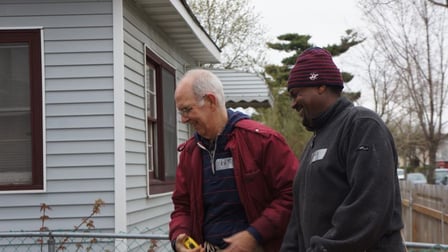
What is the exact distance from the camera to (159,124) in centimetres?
924

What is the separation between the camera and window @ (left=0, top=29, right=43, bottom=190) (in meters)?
6.98

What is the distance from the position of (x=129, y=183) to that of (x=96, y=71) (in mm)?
1198

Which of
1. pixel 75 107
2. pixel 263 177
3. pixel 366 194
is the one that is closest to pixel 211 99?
pixel 263 177

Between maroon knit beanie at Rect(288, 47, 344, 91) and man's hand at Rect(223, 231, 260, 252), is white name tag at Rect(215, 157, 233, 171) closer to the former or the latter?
man's hand at Rect(223, 231, 260, 252)

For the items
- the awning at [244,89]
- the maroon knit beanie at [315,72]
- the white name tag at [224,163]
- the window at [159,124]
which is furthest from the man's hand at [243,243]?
the awning at [244,89]

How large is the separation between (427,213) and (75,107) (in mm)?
6801

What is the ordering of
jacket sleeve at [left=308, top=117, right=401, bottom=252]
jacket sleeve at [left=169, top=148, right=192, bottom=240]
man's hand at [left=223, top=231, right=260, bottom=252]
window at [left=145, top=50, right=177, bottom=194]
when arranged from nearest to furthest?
jacket sleeve at [left=308, top=117, right=401, bottom=252] < man's hand at [left=223, top=231, right=260, bottom=252] < jacket sleeve at [left=169, top=148, right=192, bottom=240] < window at [left=145, top=50, right=177, bottom=194]

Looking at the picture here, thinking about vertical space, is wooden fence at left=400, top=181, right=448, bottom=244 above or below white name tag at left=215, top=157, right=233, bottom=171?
below

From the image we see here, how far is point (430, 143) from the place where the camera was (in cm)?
1967

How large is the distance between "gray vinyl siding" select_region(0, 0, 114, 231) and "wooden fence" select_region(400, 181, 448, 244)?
4.68 meters

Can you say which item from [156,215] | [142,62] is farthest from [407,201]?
[142,62]

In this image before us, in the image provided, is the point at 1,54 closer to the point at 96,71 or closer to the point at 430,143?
the point at 96,71

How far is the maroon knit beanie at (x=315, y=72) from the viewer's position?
289cm

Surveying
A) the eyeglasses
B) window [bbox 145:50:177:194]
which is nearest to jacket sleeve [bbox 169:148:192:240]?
the eyeglasses
